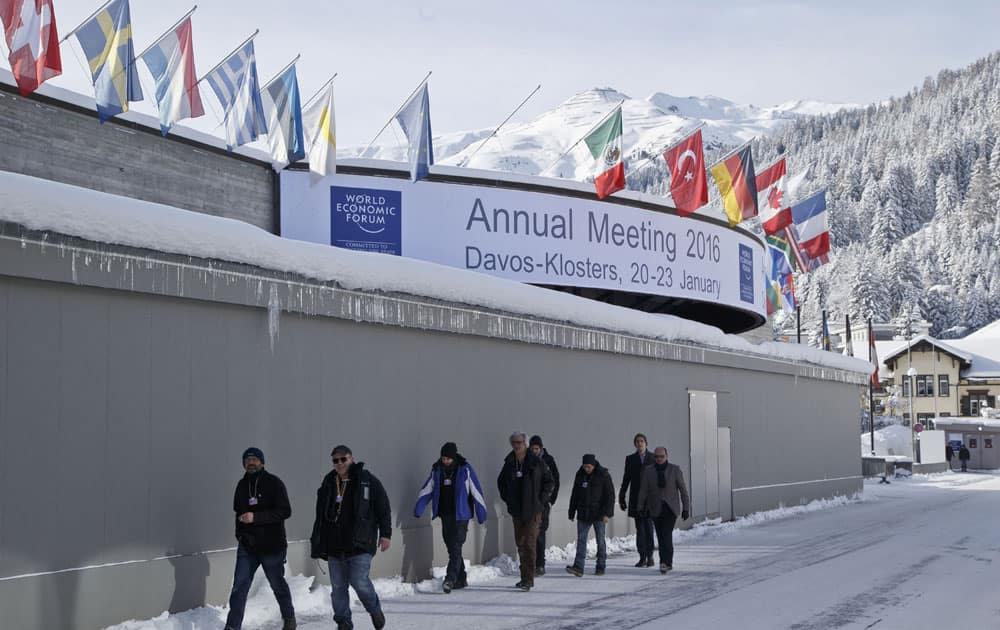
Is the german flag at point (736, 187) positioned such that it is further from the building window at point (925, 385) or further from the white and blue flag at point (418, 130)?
the building window at point (925, 385)

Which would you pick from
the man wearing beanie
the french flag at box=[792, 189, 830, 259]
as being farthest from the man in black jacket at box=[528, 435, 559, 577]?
the french flag at box=[792, 189, 830, 259]

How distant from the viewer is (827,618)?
11094 mm

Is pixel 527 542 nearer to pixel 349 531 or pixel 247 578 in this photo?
pixel 349 531

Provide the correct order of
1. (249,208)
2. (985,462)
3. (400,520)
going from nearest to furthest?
1. (400,520)
2. (249,208)
3. (985,462)

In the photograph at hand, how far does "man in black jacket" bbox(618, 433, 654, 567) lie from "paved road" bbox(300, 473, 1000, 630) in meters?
0.38

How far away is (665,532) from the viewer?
1535 cm

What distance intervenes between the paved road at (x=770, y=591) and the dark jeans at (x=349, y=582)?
Answer: 0.74 metres

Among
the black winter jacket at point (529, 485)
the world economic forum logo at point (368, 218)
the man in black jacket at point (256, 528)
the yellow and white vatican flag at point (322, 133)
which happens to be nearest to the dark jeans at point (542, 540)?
the black winter jacket at point (529, 485)

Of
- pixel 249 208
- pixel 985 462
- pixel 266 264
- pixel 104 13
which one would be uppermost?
pixel 104 13

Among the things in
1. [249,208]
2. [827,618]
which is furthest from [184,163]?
[827,618]

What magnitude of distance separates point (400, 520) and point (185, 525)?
11.2 ft

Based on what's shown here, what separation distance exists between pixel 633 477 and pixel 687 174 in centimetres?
1066

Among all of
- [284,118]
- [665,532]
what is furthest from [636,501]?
[284,118]

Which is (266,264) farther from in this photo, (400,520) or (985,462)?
(985,462)
